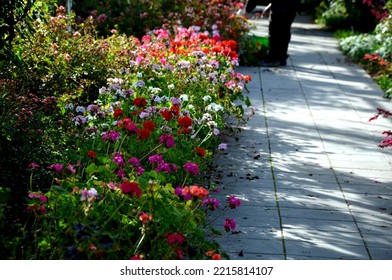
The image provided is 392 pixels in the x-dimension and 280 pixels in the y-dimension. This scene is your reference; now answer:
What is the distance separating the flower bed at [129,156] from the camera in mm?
4094

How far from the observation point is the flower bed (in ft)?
13.4

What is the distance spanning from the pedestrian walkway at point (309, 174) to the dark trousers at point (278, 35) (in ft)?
4.21

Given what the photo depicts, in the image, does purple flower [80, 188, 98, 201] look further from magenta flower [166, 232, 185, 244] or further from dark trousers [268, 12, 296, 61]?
dark trousers [268, 12, 296, 61]

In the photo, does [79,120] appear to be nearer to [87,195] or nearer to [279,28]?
[87,195]

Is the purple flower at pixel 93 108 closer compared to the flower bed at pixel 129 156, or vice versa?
the flower bed at pixel 129 156

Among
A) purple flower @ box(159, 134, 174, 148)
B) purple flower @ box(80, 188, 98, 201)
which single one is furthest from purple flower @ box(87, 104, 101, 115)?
purple flower @ box(80, 188, 98, 201)

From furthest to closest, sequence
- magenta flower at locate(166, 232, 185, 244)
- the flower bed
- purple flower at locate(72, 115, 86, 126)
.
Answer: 1. purple flower at locate(72, 115, 86, 126)
2. the flower bed
3. magenta flower at locate(166, 232, 185, 244)

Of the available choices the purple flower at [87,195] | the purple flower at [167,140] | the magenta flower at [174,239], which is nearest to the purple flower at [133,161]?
the purple flower at [167,140]

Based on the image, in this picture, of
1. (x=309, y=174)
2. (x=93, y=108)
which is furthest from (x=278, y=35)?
(x=93, y=108)

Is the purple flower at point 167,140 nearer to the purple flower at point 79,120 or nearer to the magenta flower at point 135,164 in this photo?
the magenta flower at point 135,164

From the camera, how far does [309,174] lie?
7.12 m

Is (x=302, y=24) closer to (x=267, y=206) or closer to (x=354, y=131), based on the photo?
(x=354, y=131)

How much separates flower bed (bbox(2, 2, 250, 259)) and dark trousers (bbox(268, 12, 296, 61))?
3.90 m

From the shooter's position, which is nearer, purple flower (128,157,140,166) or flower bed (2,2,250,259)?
flower bed (2,2,250,259)
